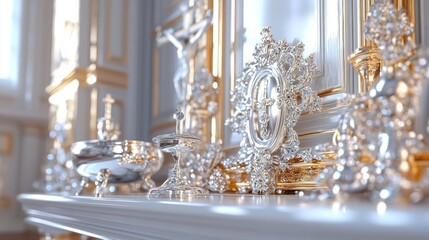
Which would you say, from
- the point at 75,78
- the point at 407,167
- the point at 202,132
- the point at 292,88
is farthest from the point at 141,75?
the point at 407,167

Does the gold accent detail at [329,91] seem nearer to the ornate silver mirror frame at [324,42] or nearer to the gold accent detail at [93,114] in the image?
the ornate silver mirror frame at [324,42]

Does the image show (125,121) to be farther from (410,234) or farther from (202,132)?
(410,234)

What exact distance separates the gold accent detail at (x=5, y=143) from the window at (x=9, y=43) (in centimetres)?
22

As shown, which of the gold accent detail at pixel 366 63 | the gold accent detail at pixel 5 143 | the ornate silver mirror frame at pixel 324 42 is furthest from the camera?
the gold accent detail at pixel 5 143

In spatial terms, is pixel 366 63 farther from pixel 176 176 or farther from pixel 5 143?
pixel 5 143

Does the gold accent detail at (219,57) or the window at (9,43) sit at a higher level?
the window at (9,43)

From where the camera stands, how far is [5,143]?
257 centimetres

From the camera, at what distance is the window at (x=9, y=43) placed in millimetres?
2627

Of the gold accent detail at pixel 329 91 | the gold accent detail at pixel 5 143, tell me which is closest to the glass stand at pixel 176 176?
the gold accent detail at pixel 329 91

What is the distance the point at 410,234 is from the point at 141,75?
4.83ft

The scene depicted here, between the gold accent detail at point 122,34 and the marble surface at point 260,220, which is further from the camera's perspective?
the gold accent detail at point 122,34

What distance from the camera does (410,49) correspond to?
627 mm

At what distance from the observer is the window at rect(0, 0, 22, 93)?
2627 mm

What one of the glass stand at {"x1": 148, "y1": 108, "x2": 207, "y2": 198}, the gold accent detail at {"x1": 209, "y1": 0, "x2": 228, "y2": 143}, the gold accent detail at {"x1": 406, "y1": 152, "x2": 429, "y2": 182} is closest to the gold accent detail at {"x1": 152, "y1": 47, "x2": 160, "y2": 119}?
the gold accent detail at {"x1": 209, "y1": 0, "x2": 228, "y2": 143}
